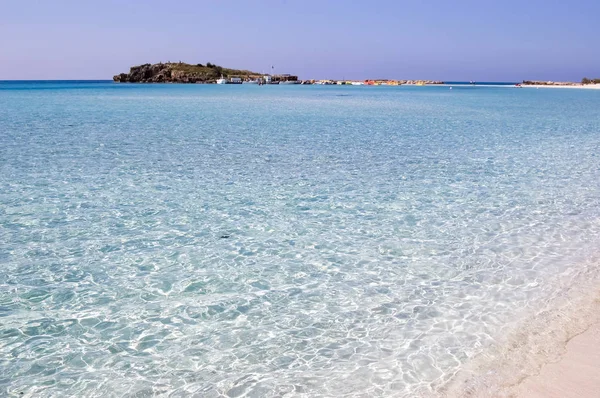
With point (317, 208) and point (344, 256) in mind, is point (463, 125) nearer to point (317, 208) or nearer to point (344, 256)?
point (317, 208)

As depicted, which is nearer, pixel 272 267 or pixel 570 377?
pixel 570 377

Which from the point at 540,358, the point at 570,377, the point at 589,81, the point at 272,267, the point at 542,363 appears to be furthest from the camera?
the point at 589,81

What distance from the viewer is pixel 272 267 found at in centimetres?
870

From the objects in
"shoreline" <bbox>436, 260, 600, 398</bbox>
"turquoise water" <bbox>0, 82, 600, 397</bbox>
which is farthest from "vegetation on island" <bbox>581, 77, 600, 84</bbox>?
"shoreline" <bbox>436, 260, 600, 398</bbox>

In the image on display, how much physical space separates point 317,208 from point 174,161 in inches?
323

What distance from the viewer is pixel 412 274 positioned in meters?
8.40

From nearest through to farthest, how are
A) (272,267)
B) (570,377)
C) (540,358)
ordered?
1. (570,377)
2. (540,358)
3. (272,267)

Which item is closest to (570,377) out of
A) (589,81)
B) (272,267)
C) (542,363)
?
(542,363)

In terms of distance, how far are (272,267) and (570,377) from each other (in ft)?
15.6

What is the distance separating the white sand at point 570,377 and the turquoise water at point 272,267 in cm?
82

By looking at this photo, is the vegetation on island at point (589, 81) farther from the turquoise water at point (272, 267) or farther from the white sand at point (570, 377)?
the white sand at point (570, 377)

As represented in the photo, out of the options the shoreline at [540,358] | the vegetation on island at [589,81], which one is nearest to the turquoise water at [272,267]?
the shoreline at [540,358]

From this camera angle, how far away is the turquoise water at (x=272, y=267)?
227 inches

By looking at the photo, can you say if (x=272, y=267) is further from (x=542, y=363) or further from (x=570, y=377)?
(x=570, y=377)
